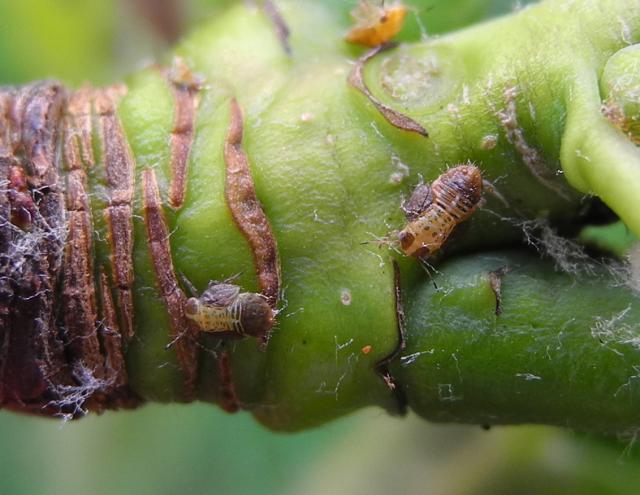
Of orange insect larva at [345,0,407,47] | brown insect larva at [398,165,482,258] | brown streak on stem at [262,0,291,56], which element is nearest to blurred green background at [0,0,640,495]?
brown streak on stem at [262,0,291,56]

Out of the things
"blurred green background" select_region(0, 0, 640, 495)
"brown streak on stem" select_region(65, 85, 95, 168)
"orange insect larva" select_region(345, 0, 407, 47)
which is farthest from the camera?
"blurred green background" select_region(0, 0, 640, 495)

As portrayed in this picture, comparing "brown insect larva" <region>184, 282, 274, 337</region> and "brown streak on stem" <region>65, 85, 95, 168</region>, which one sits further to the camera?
"brown streak on stem" <region>65, 85, 95, 168</region>

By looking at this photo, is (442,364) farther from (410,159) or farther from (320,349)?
(410,159)

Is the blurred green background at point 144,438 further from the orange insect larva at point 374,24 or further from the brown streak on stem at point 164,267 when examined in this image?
the brown streak on stem at point 164,267

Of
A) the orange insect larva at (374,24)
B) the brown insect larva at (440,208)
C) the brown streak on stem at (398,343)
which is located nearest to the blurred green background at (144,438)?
the orange insect larva at (374,24)

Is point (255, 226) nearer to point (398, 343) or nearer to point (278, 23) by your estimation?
point (398, 343)

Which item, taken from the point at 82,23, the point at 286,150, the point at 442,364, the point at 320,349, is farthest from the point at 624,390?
the point at 82,23

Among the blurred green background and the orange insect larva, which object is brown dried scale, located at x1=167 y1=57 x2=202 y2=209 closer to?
the orange insect larva
